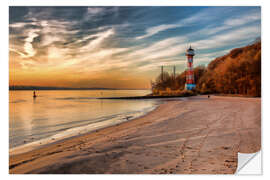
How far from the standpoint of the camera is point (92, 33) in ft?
9.62

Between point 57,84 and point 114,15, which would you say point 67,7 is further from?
point 57,84

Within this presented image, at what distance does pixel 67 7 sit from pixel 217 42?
2.97 meters

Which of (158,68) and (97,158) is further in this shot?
(158,68)

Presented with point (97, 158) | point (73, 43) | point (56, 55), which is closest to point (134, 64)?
point (73, 43)

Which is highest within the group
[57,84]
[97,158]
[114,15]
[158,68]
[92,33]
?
[114,15]

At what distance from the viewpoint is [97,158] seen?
163 centimetres

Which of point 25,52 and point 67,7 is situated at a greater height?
point 67,7

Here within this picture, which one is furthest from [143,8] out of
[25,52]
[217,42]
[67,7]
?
[25,52]

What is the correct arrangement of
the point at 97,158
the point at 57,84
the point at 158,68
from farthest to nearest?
the point at 158,68
the point at 57,84
the point at 97,158

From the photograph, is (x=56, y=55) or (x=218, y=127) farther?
(x=56, y=55)
